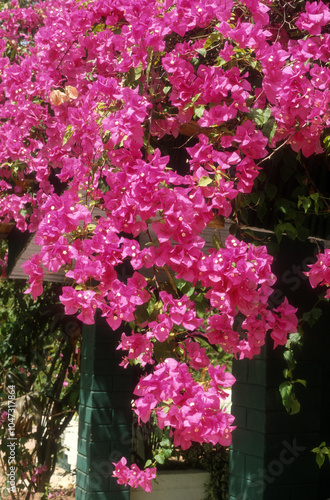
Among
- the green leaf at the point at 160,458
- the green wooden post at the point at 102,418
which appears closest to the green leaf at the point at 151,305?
the green wooden post at the point at 102,418

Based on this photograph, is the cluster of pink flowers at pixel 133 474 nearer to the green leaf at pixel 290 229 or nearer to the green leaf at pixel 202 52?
the green leaf at pixel 290 229

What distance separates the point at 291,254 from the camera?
10.2ft

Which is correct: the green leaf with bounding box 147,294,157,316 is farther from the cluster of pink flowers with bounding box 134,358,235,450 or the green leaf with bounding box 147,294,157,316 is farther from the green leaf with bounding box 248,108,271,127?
Result: the green leaf with bounding box 248,108,271,127

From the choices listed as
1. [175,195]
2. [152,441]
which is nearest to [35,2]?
[152,441]

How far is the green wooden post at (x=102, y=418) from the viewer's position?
434 cm

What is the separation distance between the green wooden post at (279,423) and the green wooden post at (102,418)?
140 centimetres

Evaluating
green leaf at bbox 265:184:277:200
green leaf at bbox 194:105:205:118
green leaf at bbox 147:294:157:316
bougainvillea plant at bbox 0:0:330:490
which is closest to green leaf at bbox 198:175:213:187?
bougainvillea plant at bbox 0:0:330:490

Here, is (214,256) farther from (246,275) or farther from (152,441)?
(152,441)

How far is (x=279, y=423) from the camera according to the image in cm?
307

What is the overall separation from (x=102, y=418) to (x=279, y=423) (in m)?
1.68

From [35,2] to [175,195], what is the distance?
4.84 metres

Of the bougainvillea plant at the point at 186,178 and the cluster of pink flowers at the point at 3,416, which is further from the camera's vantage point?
the cluster of pink flowers at the point at 3,416

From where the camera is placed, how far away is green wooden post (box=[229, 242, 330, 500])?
9.96ft

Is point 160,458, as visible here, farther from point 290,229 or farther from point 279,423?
point 290,229
